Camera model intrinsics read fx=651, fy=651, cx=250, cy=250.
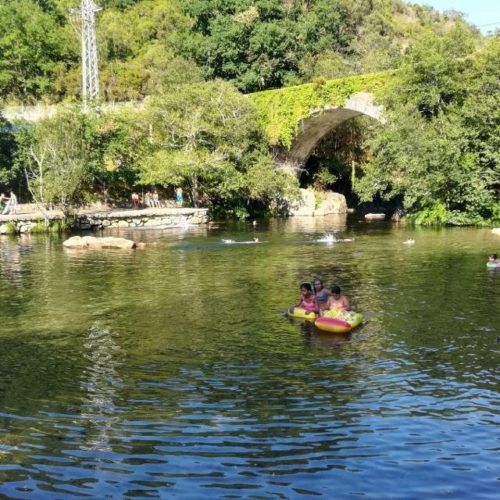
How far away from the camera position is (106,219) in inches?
1523

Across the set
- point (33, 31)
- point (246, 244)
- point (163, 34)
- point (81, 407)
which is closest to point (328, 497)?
point (81, 407)

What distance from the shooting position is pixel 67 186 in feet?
117

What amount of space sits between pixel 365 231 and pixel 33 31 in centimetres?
4349

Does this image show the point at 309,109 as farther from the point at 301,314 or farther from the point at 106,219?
the point at 301,314

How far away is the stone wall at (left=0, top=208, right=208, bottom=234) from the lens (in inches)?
1421

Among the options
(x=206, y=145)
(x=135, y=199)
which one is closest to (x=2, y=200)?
(x=135, y=199)

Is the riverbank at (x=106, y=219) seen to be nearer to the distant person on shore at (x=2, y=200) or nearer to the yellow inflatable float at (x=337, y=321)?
the distant person on shore at (x=2, y=200)

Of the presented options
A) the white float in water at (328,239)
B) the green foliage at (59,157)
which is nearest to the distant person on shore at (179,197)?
the green foliage at (59,157)

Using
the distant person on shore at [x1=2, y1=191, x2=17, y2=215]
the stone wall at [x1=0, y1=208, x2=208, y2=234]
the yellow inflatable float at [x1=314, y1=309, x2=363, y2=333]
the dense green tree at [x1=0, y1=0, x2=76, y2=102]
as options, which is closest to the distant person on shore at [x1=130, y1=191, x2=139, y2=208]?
the stone wall at [x1=0, y1=208, x2=208, y2=234]

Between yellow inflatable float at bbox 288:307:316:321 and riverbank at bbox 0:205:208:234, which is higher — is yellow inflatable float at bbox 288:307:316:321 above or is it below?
below

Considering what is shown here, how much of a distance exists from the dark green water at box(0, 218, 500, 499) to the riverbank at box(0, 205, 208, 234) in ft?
53.0

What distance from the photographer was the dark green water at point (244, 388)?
742 centimetres

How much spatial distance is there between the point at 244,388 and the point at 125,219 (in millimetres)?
30075

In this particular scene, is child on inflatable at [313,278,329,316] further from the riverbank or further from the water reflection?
the riverbank
